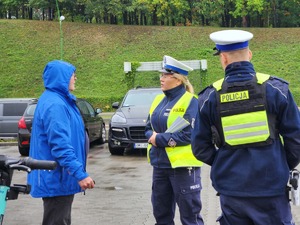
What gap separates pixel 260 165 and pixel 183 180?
1.88 m

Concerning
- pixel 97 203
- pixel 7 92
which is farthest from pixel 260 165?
pixel 7 92

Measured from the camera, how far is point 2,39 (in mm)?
47031

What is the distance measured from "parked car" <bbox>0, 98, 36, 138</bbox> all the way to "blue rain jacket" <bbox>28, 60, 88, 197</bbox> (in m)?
16.7

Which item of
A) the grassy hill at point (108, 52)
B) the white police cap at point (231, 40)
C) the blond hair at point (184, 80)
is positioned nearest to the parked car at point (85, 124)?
the blond hair at point (184, 80)

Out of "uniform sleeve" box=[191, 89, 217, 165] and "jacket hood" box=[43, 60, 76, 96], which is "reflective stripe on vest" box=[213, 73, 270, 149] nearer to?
"uniform sleeve" box=[191, 89, 217, 165]

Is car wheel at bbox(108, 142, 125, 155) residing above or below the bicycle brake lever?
below

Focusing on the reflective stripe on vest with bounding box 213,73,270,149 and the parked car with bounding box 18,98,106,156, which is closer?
the reflective stripe on vest with bounding box 213,73,270,149

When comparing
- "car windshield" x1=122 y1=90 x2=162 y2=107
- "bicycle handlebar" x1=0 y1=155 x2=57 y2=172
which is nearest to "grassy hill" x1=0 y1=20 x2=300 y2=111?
"car windshield" x1=122 y1=90 x2=162 y2=107

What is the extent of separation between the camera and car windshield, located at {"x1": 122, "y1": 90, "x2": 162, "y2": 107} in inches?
618

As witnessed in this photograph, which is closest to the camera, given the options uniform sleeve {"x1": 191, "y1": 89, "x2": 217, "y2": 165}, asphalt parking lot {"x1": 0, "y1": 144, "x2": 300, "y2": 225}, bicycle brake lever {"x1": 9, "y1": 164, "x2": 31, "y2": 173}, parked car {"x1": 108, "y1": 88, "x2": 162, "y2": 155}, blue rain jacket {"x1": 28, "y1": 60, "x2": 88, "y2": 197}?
bicycle brake lever {"x1": 9, "y1": 164, "x2": 31, "y2": 173}

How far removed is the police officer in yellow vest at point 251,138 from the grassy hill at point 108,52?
31.6m

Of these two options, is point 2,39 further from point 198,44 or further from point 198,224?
point 198,224

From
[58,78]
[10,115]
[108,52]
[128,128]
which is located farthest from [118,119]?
[108,52]

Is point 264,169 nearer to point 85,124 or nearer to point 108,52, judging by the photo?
point 85,124
